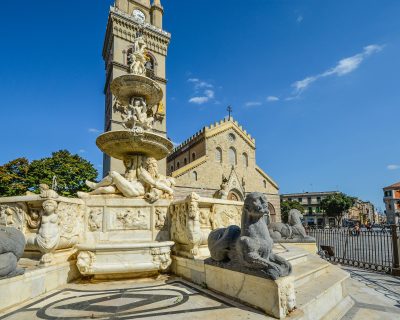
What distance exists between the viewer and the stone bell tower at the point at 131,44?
35.4 meters

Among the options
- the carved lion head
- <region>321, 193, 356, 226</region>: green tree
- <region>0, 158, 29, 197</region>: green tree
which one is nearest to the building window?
<region>0, 158, 29, 197</region>: green tree

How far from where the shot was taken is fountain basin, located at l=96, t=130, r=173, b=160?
6.79 m

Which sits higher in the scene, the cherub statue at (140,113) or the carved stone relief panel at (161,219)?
the cherub statue at (140,113)

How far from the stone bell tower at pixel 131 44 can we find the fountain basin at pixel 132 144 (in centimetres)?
2562

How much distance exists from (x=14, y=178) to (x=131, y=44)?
25.0m

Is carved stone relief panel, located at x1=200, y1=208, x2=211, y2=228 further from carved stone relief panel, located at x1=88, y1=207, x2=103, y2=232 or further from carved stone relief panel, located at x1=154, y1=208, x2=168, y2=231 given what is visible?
carved stone relief panel, located at x1=88, y1=207, x2=103, y2=232

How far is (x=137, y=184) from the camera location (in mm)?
6602

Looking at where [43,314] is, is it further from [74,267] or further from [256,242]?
[256,242]

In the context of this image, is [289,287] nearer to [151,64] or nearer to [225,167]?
[225,167]

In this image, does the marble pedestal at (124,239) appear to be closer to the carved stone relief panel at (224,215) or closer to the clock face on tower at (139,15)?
the carved stone relief panel at (224,215)

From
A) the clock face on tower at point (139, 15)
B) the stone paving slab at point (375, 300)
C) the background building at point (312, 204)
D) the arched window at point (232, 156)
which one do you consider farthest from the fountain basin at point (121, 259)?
the background building at point (312, 204)

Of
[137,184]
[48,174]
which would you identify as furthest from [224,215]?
[48,174]

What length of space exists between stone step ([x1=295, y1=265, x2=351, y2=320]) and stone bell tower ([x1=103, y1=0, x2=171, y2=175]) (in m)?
30.0

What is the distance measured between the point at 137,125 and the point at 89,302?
4824 mm
